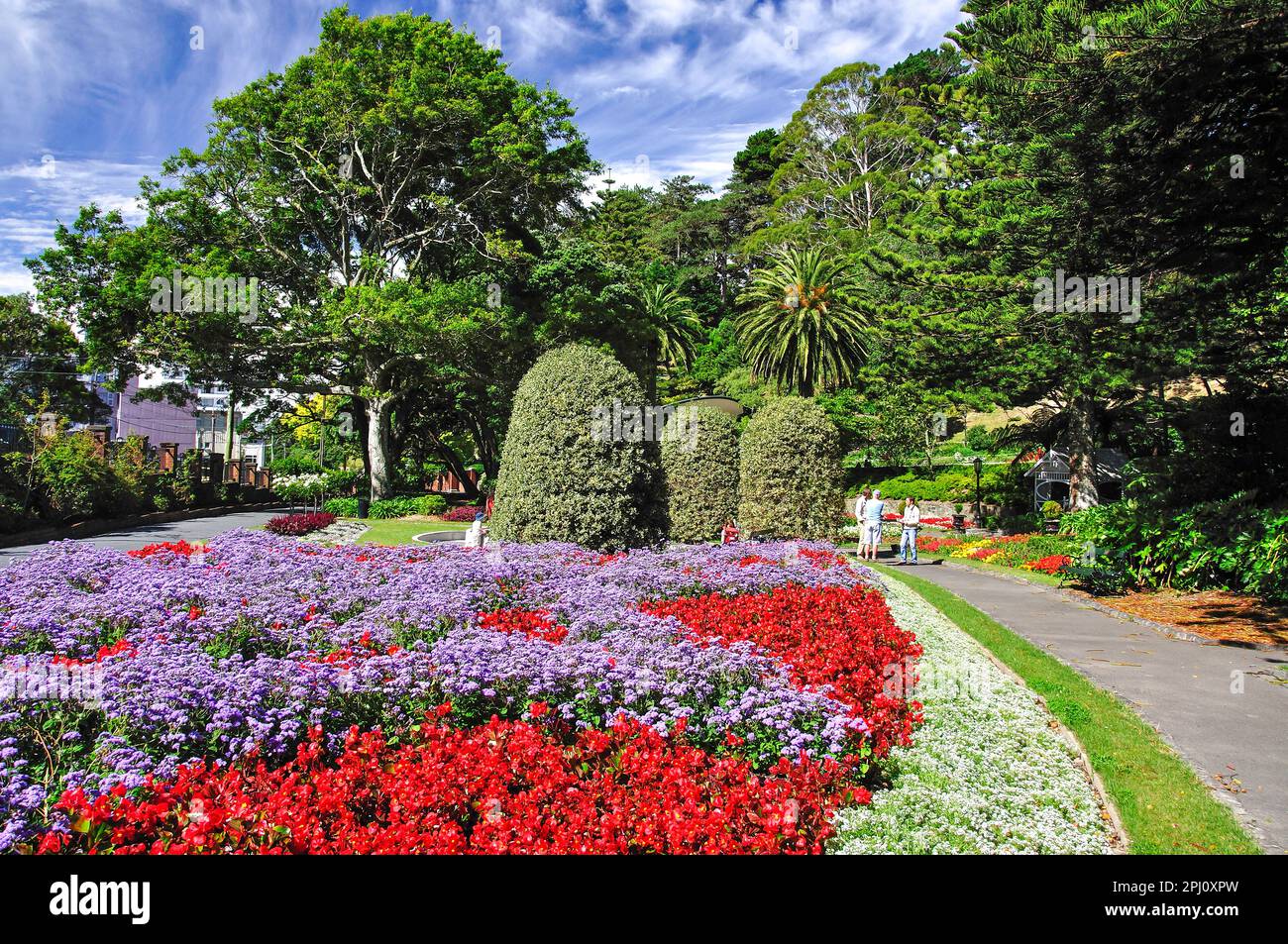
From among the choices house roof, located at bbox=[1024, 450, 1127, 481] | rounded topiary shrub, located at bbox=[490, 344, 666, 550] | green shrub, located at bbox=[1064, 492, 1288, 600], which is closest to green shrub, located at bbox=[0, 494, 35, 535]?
rounded topiary shrub, located at bbox=[490, 344, 666, 550]

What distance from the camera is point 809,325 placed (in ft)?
121

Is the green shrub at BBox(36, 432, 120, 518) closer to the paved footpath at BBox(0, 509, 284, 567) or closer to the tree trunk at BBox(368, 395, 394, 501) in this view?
the paved footpath at BBox(0, 509, 284, 567)

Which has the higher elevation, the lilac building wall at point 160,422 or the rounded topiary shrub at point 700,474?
the lilac building wall at point 160,422

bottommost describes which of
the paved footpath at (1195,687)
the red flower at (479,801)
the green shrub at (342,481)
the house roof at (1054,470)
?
the paved footpath at (1195,687)

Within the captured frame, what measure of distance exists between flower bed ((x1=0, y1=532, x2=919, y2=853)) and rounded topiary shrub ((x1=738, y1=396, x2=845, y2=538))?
9.63 meters

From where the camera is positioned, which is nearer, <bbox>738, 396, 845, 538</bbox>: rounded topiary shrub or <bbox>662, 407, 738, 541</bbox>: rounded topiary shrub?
<bbox>662, 407, 738, 541</bbox>: rounded topiary shrub

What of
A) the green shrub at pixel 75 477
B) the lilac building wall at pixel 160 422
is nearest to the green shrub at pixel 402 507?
the green shrub at pixel 75 477

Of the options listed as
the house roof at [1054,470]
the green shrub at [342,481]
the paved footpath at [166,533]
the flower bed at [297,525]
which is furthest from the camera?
the green shrub at [342,481]

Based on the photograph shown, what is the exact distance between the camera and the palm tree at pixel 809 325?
3684 cm

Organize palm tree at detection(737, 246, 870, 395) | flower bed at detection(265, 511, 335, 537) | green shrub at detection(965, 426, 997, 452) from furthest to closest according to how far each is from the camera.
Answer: green shrub at detection(965, 426, 997, 452), palm tree at detection(737, 246, 870, 395), flower bed at detection(265, 511, 335, 537)

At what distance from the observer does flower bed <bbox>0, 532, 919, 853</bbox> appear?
3.22 meters

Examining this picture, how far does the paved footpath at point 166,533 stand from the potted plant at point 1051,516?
2107 cm

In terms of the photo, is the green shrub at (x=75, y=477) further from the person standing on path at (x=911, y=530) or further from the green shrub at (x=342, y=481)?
the person standing on path at (x=911, y=530)

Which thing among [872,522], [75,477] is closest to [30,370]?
[75,477]
